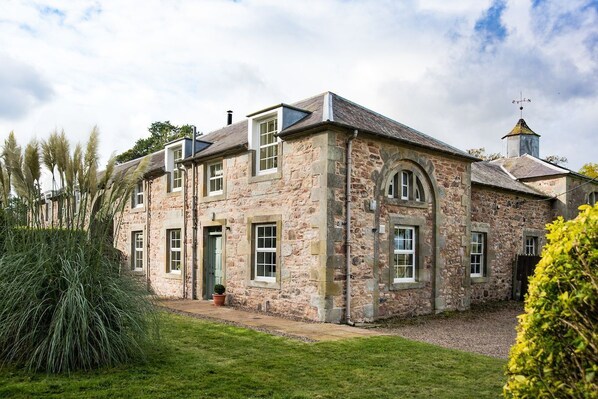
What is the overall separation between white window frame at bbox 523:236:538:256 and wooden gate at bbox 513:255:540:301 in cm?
89

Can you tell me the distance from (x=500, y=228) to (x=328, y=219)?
28.0 ft

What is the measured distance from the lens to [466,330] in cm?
1045

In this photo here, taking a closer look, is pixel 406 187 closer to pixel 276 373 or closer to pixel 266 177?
pixel 266 177

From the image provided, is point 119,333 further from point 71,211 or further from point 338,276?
point 338,276

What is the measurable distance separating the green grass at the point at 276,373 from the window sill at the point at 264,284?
3292 millimetres

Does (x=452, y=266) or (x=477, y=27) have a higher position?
(x=477, y=27)

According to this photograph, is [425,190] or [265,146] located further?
[425,190]

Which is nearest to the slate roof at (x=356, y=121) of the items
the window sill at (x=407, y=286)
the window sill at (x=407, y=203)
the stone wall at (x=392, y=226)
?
the stone wall at (x=392, y=226)

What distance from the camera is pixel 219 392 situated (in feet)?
16.3

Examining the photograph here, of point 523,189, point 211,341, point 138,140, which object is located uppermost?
point 138,140

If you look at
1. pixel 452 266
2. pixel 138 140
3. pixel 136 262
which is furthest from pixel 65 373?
pixel 138 140

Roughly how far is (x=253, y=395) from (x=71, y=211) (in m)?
3.11

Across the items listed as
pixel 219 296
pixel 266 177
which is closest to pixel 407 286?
pixel 266 177

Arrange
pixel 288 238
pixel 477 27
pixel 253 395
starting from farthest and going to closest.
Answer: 1. pixel 288 238
2. pixel 477 27
3. pixel 253 395
